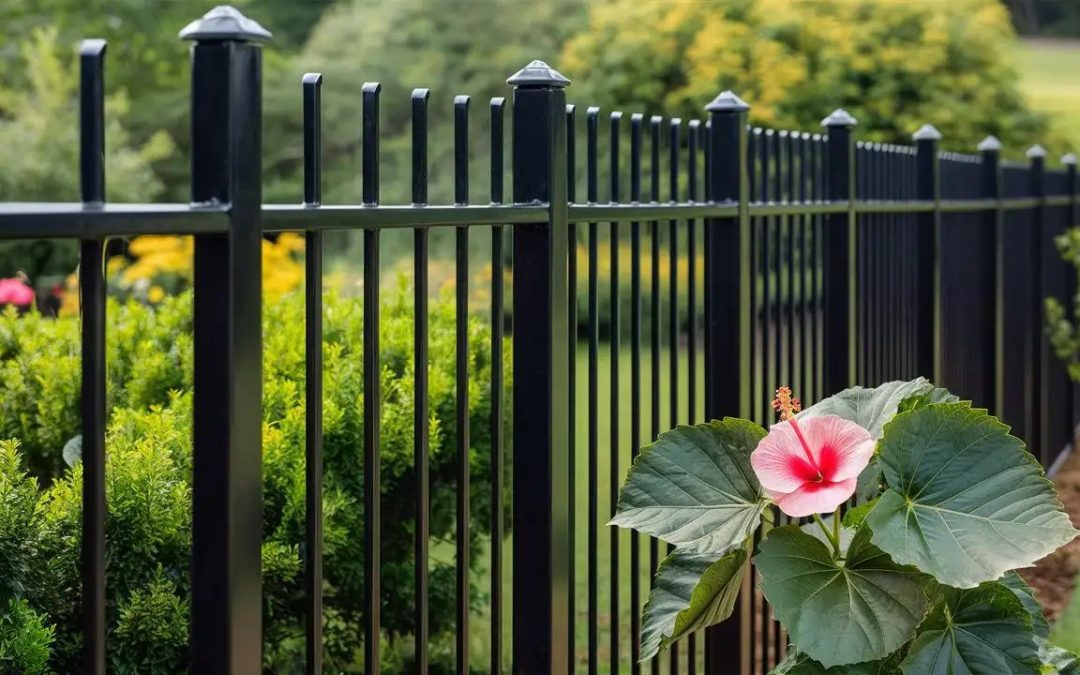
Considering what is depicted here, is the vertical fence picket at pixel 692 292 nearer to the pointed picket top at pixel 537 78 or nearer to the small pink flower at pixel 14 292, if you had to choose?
the pointed picket top at pixel 537 78

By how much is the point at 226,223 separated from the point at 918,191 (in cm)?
490

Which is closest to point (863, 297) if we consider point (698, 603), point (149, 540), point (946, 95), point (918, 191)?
point (918, 191)

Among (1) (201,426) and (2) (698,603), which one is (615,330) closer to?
(2) (698,603)

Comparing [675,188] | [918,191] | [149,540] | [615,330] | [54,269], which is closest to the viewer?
[149,540]

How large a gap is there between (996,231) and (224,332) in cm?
632

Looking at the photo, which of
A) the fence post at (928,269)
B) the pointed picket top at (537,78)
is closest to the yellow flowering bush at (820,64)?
the fence post at (928,269)

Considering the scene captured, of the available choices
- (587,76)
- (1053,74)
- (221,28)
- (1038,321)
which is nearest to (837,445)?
(221,28)

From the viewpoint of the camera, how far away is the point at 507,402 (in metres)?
4.69

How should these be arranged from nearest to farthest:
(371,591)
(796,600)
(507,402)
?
(371,591) < (796,600) < (507,402)

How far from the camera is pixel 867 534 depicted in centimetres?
237

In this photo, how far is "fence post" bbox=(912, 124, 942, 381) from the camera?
5.96 m

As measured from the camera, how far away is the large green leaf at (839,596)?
2.25 meters

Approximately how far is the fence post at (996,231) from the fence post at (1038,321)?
1359 mm

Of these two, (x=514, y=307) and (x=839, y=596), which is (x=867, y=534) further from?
(x=514, y=307)
